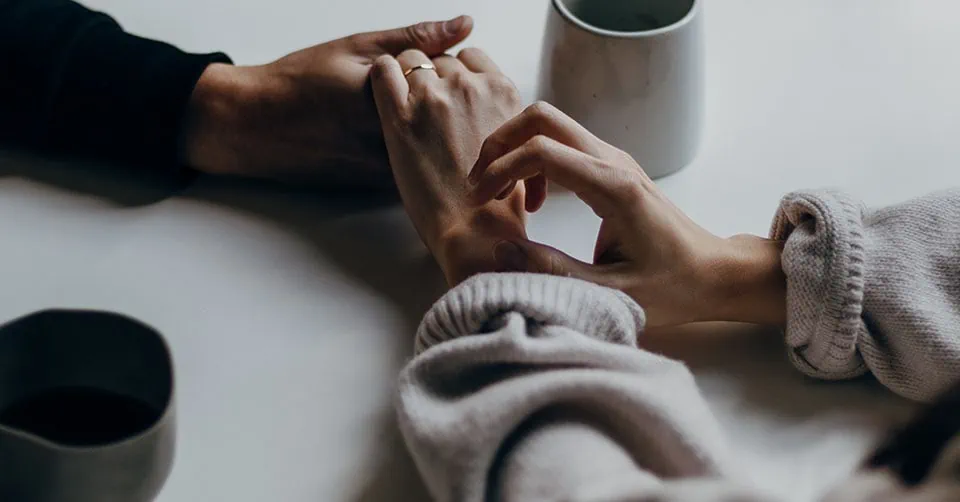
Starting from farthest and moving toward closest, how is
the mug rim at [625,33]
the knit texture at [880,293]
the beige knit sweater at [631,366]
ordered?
the mug rim at [625,33], the knit texture at [880,293], the beige knit sweater at [631,366]

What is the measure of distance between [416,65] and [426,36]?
3 centimetres

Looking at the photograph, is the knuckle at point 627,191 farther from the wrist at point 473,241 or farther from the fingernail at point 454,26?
the fingernail at point 454,26

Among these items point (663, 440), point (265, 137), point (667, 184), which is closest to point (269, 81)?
point (265, 137)

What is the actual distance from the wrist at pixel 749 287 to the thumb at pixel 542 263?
0.21 ft

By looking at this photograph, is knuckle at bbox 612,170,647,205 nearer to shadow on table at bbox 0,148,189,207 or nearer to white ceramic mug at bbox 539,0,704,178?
white ceramic mug at bbox 539,0,704,178

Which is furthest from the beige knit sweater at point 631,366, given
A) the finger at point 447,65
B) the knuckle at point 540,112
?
the finger at point 447,65

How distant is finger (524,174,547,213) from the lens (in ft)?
2.14

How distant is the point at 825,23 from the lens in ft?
2.84

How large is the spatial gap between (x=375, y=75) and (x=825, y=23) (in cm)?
36

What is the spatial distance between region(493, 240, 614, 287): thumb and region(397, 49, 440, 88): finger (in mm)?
159

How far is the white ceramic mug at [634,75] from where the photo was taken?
0.69 meters

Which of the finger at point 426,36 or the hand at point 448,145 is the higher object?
the finger at point 426,36

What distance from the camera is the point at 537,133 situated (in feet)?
2.12

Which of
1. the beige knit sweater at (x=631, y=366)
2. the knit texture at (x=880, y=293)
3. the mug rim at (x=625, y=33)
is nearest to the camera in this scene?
the beige knit sweater at (x=631, y=366)
